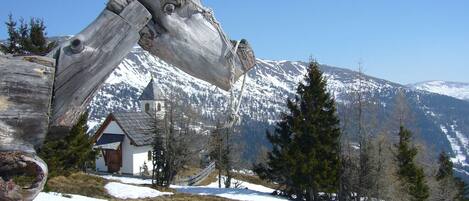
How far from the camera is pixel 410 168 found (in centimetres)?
3709

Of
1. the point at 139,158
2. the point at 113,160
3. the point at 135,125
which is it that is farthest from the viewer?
the point at 135,125

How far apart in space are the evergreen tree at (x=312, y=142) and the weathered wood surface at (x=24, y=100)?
31.4 metres

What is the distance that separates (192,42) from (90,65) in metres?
0.40

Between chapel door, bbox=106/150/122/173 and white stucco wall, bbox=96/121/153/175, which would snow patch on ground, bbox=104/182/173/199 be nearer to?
white stucco wall, bbox=96/121/153/175

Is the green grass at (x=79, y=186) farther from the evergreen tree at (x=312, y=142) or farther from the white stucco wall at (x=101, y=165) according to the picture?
the white stucco wall at (x=101, y=165)

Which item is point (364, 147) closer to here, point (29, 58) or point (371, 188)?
point (371, 188)

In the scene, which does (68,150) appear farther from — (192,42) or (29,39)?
(192,42)

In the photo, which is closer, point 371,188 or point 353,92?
point 371,188

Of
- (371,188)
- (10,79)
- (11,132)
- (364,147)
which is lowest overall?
(371,188)

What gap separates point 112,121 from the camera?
174 ft

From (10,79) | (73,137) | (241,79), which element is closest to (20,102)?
(10,79)

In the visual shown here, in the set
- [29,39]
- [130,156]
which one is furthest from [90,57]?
[130,156]

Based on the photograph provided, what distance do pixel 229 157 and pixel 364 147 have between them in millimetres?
14710

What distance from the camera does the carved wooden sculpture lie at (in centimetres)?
191
